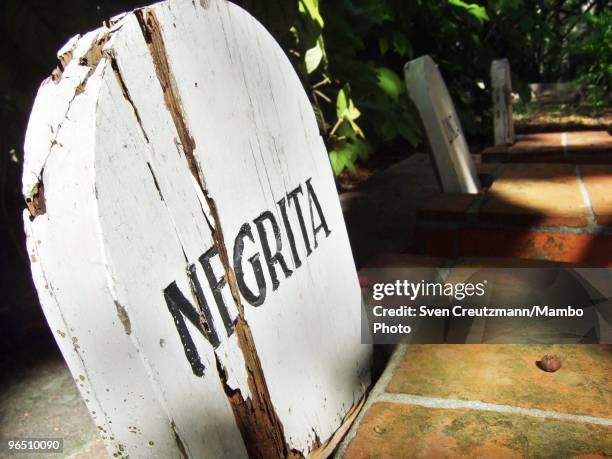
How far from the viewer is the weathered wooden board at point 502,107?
8.34ft

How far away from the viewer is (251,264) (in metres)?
0.67

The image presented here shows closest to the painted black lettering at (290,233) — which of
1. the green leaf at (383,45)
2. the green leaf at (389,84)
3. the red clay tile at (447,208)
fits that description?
the red clay tile at (447,208)

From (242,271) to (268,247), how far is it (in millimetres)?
79

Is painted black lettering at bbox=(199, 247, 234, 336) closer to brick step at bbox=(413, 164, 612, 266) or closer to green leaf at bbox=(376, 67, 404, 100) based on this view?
brick step at bbox=(413, 164, 612, 266)

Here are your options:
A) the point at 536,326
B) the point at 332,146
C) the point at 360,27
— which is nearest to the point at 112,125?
the point at 536,326

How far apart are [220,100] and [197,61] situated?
6cm

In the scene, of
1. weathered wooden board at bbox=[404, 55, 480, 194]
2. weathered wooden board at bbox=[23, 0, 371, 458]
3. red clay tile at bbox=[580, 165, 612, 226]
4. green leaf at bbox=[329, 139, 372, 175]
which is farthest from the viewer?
green leaf at bbox=[329, 139, 372, 175]

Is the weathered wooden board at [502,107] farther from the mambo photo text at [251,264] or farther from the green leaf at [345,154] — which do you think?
the mambo photo text at [251,264]

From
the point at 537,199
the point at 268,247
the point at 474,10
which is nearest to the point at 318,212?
the point at 268,247

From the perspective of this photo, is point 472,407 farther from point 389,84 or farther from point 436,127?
point 389,84

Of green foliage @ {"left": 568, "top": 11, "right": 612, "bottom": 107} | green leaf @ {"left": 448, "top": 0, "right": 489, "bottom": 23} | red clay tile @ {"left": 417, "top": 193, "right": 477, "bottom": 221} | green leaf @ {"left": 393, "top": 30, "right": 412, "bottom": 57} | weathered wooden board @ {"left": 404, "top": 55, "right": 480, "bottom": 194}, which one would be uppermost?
green leaf @ {"left": 448, "top": 0, "right": 489, "bottom": 23}

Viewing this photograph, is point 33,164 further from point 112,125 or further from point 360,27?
point 360,27

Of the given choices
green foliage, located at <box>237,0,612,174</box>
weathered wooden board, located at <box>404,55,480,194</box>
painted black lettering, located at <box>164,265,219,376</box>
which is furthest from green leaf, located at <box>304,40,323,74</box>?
painted black lettering, located at <box>164,265,219,376</box>

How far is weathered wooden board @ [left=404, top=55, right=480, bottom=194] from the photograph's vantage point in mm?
1632
